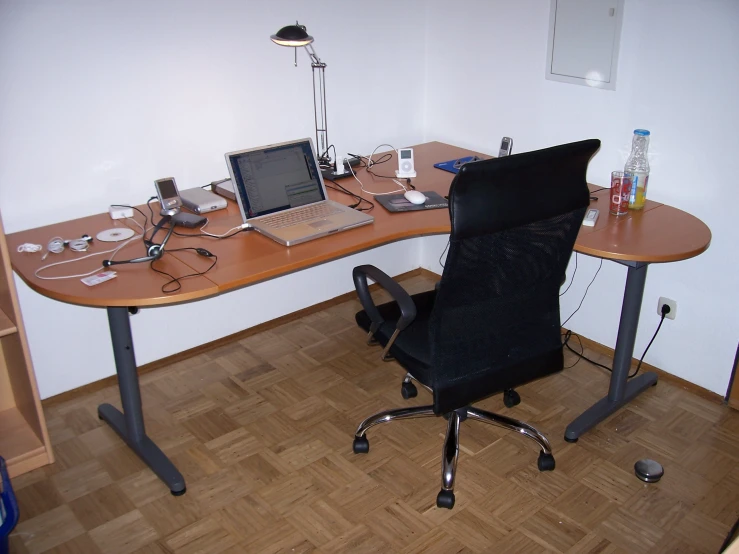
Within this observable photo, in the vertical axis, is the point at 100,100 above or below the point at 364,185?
above

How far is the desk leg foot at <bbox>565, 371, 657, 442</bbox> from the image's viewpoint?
273cm

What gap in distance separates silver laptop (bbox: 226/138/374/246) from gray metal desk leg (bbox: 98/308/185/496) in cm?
56

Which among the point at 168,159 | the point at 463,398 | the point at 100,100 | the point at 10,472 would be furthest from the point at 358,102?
the point at 10,472

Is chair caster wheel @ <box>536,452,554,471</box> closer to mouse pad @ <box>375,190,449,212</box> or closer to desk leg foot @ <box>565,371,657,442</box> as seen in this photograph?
desk leg foot @ <box>565,371,657,442</box>

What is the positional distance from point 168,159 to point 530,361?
1691 millimetres

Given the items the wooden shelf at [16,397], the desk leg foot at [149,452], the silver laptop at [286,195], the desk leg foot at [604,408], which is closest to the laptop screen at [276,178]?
the silver laptop at [286,195]

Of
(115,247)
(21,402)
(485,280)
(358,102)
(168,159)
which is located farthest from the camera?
(358,102)

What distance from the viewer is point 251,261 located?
7.72 feet

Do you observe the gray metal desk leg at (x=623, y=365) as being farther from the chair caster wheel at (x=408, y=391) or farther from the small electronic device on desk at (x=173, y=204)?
the small electronic device on desk at (x=173, y=204)

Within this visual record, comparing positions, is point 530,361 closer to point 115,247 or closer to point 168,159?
point 115,247

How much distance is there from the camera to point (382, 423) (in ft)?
9.34

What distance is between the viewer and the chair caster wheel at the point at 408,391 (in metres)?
2.99

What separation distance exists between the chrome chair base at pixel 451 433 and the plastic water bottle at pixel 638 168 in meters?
0.96

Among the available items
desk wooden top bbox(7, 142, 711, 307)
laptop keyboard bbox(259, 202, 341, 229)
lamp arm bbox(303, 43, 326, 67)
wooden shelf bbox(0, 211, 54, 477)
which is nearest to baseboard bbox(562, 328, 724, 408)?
desk wooden top bbox(7, 142, 711, 307)
